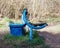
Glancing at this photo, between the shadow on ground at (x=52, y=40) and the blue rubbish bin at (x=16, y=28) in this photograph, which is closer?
the shadow on ground at (x=52, y=40)

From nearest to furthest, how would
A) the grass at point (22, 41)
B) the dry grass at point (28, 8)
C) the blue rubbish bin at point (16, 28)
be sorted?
the grass at point (22, 41)
the blue rubbish bin at point (16, 28)
the dry grass at point (28, 8)

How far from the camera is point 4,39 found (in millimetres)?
8570

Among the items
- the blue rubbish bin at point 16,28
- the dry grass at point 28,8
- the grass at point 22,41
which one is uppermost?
the dry grass at point 28,8

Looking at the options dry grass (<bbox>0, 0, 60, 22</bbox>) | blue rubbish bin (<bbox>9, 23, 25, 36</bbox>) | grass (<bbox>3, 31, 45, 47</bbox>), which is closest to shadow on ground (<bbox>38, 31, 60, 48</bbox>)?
grass (<bbox>3, 31, 45, 47</bbox>)

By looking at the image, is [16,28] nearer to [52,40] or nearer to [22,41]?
[22,41]

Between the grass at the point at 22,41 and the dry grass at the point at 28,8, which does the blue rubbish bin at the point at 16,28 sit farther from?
the dry grass at the point at 28,8

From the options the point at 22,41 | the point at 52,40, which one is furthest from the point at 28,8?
the point at 22,41

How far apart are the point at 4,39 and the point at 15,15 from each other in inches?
→ 225

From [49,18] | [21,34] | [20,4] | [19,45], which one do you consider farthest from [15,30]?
[49,18]

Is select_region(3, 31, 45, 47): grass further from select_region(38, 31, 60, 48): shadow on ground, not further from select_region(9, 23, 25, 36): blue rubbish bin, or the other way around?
select_region(38, 31, 60, 48): shadow on ground

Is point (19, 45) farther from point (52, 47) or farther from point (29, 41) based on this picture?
point (52, 47)

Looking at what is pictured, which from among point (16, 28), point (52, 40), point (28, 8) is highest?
point (28, 8)

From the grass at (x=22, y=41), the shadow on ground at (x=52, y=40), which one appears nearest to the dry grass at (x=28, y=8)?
the shadow on ground at (x=52, y=40)

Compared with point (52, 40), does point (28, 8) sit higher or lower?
higher
